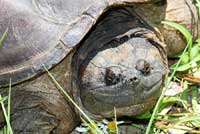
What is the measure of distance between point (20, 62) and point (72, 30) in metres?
0.28

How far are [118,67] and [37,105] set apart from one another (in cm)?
46

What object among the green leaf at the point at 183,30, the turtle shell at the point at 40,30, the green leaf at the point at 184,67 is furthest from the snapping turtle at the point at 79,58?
the green leaf at the point at 184,67

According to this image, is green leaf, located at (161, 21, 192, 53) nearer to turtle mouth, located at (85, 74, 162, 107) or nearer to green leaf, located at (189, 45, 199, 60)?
green leaf, located at (189, 45, 199, 60)

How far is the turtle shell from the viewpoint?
8.30 feet

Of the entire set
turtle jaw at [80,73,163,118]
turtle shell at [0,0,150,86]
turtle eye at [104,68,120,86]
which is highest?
turtle shell at [0,0,150,86]

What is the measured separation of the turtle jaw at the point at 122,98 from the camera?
2651mm

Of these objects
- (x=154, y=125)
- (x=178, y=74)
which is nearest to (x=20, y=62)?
(x=154, y=125)

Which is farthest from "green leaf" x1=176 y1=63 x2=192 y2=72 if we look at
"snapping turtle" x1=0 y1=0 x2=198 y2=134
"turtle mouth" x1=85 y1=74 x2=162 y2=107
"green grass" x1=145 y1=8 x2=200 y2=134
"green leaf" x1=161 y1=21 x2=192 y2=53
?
"turtle mouth" x1=85 y1=74 x2=162 y2=107

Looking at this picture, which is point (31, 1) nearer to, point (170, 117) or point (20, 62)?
point (20, 62)

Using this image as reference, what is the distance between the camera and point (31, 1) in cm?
263

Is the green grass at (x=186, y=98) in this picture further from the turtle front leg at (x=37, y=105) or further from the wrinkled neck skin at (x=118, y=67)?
the turtle front leg at (x=37, y=105)

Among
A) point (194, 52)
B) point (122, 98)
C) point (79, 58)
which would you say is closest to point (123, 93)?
point (122, 98)

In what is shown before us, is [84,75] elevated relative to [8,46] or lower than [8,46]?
lower

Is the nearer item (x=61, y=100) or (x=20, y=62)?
(x=20, y=62)
